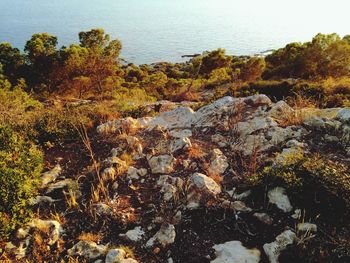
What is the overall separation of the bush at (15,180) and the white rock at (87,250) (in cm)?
109

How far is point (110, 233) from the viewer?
18.1 ft

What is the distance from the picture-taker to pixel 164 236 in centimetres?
529

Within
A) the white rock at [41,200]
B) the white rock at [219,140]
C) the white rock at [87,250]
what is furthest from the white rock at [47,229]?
the white rock at [219,140]

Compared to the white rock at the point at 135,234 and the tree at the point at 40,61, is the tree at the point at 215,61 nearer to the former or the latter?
the tree at the point at 40,61

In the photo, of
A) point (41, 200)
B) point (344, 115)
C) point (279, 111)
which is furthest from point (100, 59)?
point (41, 200)

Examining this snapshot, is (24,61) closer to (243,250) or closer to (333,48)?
(333,48)

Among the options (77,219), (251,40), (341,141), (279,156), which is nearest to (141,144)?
(77,219)

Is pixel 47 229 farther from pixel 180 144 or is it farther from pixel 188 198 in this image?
pixel 180 144

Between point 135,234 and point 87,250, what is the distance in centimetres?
81

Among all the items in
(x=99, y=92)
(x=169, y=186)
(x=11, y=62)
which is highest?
(x=169, y=186)

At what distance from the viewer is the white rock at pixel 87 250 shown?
5.01 metres

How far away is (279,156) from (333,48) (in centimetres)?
2567

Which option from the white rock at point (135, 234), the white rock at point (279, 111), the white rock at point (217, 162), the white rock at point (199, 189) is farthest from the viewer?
the white rock at point (279, 111)

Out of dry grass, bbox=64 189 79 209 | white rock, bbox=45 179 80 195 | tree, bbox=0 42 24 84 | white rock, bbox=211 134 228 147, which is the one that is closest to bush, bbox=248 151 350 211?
white rock, bbox=211 134 228 147
